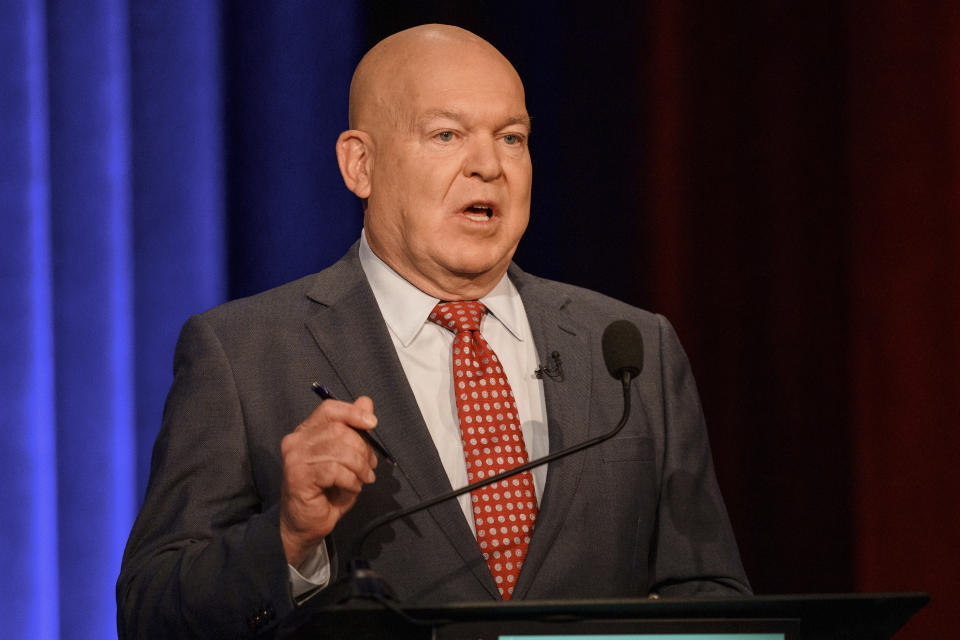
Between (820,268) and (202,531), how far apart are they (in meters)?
1.62

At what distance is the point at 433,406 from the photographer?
1.75m

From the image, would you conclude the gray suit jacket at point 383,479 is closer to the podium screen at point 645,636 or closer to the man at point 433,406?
the man at point 433,406

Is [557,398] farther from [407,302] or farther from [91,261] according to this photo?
[91,261]

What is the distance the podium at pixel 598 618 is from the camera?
1.02 meters

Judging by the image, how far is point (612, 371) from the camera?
1.39 m

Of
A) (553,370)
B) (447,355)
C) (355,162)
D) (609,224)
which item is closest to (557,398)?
(553,370)

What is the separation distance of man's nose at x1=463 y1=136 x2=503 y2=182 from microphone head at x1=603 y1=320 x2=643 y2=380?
490mm

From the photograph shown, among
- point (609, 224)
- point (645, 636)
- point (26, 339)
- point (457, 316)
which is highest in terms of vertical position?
point (609, 224)

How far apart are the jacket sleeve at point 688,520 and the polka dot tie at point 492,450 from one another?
26cm

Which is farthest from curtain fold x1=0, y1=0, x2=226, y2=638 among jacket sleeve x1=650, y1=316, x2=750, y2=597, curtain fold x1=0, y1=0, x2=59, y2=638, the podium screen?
the podium screen

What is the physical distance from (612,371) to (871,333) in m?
1.32

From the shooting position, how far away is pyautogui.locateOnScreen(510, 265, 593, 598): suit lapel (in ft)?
5.31

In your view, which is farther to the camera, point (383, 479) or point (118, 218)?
point (118, 218)

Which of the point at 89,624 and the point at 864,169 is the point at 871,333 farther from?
the point at 89,624
